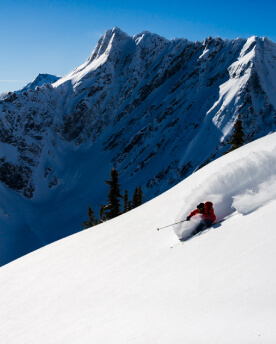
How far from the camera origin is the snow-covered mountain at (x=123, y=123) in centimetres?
9200

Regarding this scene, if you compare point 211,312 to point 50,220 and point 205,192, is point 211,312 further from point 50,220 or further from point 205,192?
point 50,220

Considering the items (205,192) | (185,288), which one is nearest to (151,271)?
(185,288)

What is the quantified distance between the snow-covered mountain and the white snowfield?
65501mm

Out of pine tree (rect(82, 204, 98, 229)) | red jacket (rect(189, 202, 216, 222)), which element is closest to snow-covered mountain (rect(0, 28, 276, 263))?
pine tree (rect(82, 204, 98, 229))

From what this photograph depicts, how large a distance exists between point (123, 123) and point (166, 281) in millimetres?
130122

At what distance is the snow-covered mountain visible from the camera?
302 feet

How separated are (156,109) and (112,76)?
1532 inches

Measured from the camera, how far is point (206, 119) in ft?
326

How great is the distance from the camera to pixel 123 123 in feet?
441

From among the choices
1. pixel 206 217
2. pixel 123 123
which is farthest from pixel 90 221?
A: pixel 123 123

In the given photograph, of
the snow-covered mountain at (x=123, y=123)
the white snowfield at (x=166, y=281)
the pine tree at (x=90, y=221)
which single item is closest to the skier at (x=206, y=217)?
the white snowfield at (x=166, y=281)

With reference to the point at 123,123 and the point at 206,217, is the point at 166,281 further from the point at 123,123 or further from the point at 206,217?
the point at 123,123

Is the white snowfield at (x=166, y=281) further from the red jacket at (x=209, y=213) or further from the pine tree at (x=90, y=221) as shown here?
the pine tree at (x=90, y=221)

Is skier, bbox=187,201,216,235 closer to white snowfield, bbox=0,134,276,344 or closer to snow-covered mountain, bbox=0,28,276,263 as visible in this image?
white snowfield, bbox=0,134,276,344
